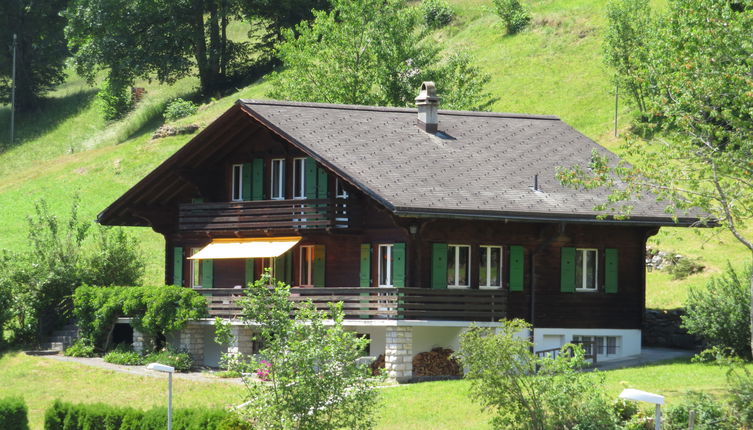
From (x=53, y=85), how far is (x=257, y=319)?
78.7 m

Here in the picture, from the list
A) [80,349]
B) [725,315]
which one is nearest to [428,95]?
[725,315]

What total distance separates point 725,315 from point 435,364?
6.85 meters

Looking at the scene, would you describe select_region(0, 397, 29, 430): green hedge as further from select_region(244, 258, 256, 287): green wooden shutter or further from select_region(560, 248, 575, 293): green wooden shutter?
select_region(560, 248, 575, 293): green wooden shutter

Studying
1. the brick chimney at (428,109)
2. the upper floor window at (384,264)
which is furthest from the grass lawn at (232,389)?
the brick chimney at (428,109)

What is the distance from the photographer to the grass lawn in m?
23.4

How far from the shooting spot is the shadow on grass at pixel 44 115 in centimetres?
8550

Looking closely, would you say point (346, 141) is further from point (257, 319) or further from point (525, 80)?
point (525, 80)

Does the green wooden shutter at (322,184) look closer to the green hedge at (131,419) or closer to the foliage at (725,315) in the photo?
the foliage at (725,315)

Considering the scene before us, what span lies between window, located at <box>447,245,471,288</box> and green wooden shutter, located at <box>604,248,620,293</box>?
413cm

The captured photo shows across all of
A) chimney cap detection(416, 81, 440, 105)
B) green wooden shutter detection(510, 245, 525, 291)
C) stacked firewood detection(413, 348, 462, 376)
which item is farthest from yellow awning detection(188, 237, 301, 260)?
green wooden shutter detection(510, 245, 525, 291)

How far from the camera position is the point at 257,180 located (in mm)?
34188

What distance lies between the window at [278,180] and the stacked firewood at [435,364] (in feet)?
22.4

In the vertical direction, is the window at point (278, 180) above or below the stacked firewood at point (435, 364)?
above

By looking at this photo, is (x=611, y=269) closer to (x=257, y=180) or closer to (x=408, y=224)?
(x=408, y=224)
